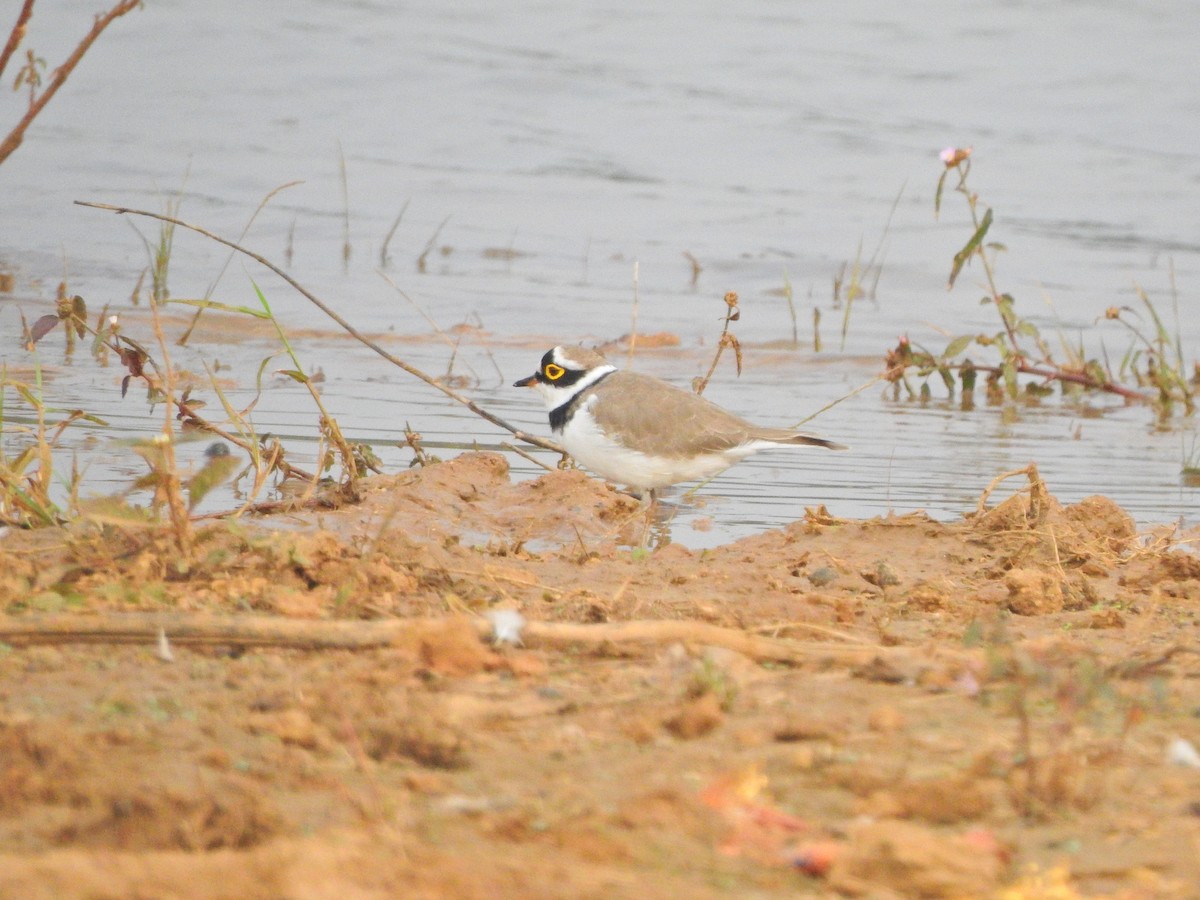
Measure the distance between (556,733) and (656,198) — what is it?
14.5 m

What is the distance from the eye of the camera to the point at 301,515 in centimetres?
578

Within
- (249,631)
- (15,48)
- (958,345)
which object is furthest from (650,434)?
(249,631)

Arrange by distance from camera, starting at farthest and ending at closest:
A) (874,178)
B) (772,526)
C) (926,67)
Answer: (926,67) < (874,178) < (772,526)

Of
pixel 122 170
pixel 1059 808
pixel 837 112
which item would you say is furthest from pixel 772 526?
pixel 837 112

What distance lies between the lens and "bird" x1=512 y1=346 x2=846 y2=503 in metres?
7.00

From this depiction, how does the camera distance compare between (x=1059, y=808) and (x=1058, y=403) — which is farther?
(x=1058, y=403)

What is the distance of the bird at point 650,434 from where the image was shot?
700cm

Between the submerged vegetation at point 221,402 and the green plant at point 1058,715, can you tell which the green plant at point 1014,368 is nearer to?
the submerged vegetation at point 221,402

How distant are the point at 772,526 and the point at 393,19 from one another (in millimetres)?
19462

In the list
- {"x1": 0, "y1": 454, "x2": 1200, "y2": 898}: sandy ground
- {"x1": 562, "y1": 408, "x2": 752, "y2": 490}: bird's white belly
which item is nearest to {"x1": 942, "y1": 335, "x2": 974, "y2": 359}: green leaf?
{"x1": 562, "y1": 408, "x2": 752, "y2": 490}: bird's white belly

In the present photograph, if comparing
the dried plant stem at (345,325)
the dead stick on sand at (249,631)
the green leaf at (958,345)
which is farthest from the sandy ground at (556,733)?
the green leaf at (958,345)

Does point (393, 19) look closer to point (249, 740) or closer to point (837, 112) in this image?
point (837, 112)

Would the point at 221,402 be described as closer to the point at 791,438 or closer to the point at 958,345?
the point at 791,438

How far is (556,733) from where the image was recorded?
3.17 metres
